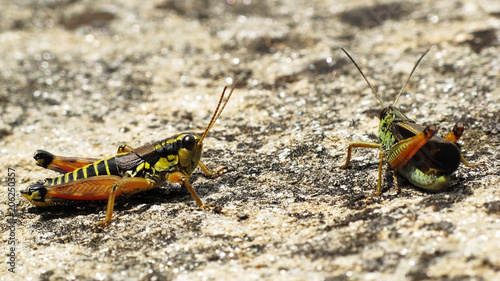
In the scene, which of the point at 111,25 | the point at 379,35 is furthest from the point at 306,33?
the point at 111,25

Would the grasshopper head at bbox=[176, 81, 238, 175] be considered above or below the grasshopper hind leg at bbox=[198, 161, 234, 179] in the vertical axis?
above

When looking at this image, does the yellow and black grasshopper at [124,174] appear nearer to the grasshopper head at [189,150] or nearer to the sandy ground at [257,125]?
the grasshopper head at [189,150]

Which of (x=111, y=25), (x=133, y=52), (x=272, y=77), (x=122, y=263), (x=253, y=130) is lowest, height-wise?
(x=122, y=263)

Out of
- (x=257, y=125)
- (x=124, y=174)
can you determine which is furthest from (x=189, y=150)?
(x=257, y=125)

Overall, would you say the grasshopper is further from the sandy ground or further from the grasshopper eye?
the grasshopper eye

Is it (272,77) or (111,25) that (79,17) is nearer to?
(111,25)

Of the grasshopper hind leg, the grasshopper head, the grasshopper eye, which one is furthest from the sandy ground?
the grasshopper eye

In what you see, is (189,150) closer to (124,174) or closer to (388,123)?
(124,174)

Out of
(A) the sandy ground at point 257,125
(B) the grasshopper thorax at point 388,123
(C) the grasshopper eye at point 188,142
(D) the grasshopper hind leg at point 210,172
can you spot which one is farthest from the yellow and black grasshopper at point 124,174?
(B) the grasshopper thorax at point 388,123
